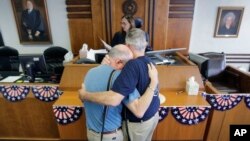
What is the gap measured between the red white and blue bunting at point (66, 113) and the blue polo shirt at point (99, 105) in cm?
57

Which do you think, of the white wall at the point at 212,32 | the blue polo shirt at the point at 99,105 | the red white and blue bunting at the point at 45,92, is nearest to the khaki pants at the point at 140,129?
the blue polo shirt at the point at 99,105

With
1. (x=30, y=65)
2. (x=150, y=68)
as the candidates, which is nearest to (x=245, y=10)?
(x=150, y=68)

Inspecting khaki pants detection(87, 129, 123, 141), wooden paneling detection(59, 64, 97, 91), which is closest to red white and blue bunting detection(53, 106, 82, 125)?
wooden paneling detection(59, 64, 97, 91)

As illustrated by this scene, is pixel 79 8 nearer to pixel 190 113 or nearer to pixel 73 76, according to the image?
pixel 73 76

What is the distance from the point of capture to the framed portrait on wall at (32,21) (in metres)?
3.42

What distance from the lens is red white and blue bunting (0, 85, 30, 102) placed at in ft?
6.58

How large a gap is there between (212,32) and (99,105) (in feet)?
11.0

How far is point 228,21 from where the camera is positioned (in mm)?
3506

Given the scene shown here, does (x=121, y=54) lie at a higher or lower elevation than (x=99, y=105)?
higher

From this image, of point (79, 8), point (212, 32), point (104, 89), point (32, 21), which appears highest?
point (79, 8)

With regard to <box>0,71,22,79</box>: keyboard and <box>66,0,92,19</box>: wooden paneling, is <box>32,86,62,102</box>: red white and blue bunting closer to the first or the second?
<box>0,71,22,79</box>: keyboard

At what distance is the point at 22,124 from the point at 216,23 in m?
3.78

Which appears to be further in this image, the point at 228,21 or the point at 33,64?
the point at 228,21

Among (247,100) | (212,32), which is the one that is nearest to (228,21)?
(212,32)
